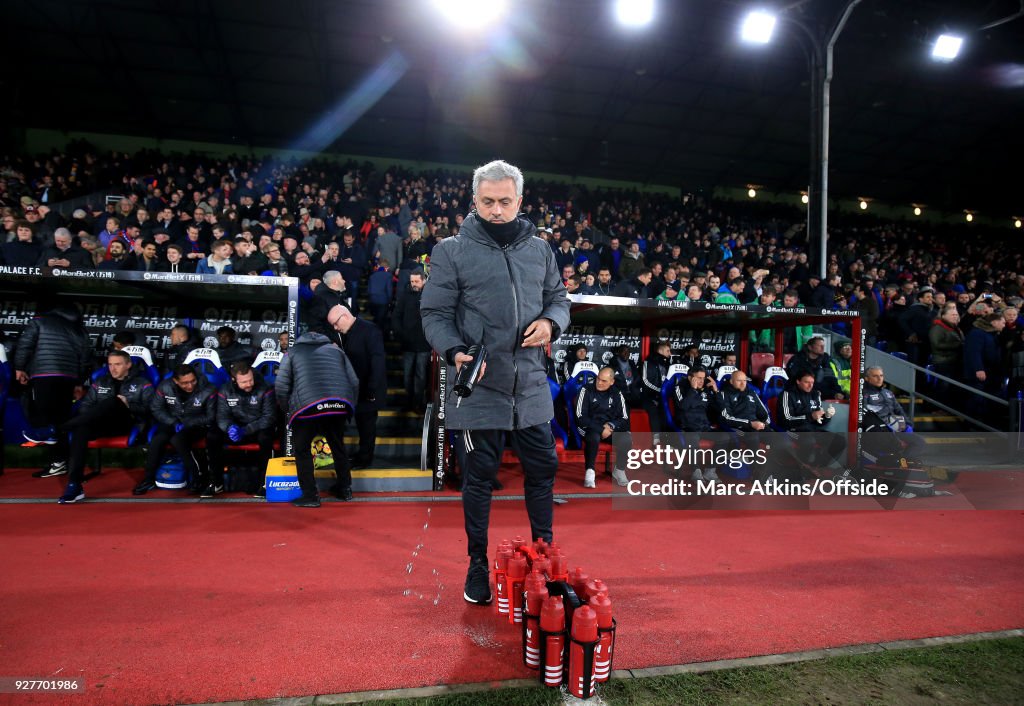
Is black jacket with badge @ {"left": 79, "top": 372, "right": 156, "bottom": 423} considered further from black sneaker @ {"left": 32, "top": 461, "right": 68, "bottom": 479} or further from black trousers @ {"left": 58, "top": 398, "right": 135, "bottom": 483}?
black sneaker @ {"left": 32, "top": 461, "right": 68, "bottom": 479}

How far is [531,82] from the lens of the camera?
49.8ft

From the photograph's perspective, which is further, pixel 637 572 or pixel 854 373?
pixel 854 373

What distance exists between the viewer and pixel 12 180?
1145cm

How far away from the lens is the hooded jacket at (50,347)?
5398 mm

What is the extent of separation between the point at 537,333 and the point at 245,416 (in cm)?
397

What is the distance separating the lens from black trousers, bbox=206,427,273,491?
16.4 feet

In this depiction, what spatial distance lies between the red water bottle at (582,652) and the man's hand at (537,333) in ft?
3.48

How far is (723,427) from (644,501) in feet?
5.48

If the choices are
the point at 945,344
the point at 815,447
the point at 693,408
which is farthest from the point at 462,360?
the point at 945,344

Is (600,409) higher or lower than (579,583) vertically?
higher

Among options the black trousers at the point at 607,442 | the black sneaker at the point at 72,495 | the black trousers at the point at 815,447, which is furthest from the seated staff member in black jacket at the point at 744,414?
the black sneaker at the point at 72,495

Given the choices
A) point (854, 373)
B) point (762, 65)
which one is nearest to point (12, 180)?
point (854, 373)

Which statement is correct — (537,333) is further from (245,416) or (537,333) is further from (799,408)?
(799,408)

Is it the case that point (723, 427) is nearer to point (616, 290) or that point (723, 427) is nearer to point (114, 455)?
point (616, 290)
